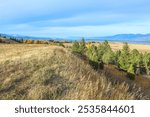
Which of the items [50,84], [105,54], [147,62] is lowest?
[147,62]

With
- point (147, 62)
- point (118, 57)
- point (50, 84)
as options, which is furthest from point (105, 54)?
point (50, 84)

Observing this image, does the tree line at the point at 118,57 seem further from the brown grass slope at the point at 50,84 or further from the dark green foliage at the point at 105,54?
the brown grass slope at the point at 50,84

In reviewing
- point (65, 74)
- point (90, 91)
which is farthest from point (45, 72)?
point (90, 91)

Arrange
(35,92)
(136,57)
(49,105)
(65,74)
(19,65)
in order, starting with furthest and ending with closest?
(136,57) → (19,65) → (65,74) → (35,92) → (49,105)

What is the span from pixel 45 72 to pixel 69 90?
4416 millimetres

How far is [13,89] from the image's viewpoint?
1307 centimetres

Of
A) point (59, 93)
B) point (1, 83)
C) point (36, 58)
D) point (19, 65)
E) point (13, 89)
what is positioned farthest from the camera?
point (36, 58)

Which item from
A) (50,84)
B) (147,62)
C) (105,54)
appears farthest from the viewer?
(147,62)

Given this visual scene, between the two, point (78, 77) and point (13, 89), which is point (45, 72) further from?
point (13, 89)

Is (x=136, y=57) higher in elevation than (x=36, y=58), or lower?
lower

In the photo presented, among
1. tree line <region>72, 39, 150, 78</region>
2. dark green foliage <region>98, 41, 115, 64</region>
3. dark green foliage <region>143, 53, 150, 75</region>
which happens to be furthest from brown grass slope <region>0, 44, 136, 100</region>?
dark green foliage <region>143, 53, 150, 75</region>

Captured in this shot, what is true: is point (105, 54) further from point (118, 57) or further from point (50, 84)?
point (50, 84)

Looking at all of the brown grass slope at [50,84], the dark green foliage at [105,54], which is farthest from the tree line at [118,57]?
the brown grass slope at [50,84]

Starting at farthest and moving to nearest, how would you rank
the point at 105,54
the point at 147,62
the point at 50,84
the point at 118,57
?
the point at 118,57
the point at 147,62
the point at 105,54
the point at 50,84
